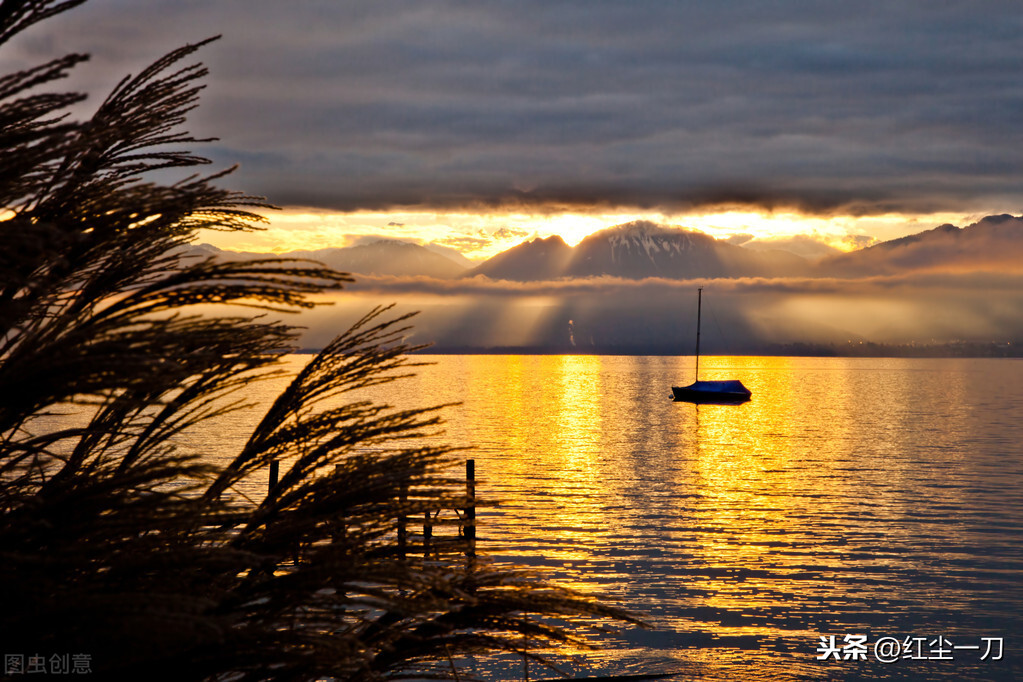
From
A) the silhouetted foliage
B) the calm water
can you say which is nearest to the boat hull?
the calm water

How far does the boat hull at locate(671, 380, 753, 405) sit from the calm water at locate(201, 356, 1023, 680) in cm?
2118

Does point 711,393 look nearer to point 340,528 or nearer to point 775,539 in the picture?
point 775,539

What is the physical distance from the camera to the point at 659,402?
129m

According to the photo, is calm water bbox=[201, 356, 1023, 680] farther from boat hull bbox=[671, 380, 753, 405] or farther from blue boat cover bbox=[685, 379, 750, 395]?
blue boat cover bbox=[685, 379, 750, 395]

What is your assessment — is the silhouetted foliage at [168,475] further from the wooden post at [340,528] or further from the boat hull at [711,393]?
the boat hull at [711,393]

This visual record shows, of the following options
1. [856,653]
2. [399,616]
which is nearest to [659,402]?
[856,653]

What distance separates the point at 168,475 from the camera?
3500 mm

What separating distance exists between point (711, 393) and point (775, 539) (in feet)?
219

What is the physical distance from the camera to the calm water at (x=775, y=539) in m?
18.6

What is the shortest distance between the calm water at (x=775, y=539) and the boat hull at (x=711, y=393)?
21183mm

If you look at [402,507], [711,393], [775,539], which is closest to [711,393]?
[711,393]

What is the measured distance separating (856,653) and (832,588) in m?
5.45

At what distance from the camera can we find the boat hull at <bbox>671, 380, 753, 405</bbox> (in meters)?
95.8

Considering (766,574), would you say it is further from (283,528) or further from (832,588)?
(283,528)
